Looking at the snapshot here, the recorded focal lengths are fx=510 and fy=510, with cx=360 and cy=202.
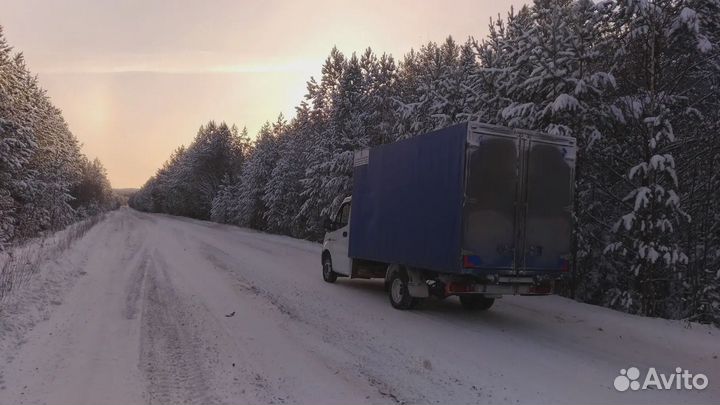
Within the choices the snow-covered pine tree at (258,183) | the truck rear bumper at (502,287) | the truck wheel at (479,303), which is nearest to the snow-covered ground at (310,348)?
the truck wheel at (479,303)

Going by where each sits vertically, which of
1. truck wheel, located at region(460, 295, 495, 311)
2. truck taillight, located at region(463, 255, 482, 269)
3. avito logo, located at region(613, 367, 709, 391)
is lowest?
avito logo, located at region(613, 367, 709, 391)

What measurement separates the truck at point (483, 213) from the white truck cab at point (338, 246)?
2793 mm

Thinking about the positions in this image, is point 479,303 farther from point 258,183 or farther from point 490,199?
point 258,183

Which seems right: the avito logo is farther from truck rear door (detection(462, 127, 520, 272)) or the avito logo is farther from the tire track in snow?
the tire track in snow

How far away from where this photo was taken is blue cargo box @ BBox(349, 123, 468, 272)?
8477 millimetres

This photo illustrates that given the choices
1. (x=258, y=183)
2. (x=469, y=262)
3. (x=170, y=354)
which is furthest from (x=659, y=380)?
(x=258, y=183)

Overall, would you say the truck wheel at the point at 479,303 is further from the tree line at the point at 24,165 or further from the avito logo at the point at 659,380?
the tree line at the point at 24,165

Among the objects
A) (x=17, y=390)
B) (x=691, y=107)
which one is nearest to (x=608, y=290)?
(x=691, y=107)

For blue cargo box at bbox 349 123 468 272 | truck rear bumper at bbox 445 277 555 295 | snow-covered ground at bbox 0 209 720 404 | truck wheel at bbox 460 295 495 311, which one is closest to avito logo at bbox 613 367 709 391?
snow-covered ground at bbox 0 209 720 404

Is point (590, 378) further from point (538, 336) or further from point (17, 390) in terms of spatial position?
point (17, 390)

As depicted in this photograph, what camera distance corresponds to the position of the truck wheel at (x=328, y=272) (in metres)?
13.7

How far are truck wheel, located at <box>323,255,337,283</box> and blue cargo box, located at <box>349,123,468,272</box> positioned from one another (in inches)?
59.0

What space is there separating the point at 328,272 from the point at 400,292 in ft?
13.2

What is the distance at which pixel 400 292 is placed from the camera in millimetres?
10117
